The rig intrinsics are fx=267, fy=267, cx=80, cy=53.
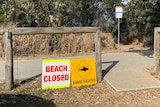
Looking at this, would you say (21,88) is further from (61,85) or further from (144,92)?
(144,92)

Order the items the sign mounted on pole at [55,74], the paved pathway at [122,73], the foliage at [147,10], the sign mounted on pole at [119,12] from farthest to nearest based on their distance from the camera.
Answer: the sign mounted on pole at [119,12] → the foliage at [147,10] → the paved pathway at [122,73] → the sign mounted on pole at [55,74]

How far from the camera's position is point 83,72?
6.64m

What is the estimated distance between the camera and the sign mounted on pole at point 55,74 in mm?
6406

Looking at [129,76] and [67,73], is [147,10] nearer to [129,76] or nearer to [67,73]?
[129,76]

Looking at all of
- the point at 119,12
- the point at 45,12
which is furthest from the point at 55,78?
the point at 119,12

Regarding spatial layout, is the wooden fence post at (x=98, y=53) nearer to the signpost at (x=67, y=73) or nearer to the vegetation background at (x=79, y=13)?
the signpost at (x=67, y=73)

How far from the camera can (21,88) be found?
651 centimetres

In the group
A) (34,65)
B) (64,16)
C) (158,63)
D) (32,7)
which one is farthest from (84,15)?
(158,63)

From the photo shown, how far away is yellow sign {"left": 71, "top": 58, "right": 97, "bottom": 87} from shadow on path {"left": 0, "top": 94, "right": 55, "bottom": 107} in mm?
1120

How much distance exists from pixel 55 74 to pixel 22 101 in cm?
122

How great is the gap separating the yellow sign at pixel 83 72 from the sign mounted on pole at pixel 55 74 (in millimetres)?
148

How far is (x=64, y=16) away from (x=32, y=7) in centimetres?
166

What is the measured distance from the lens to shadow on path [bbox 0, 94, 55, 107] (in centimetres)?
534

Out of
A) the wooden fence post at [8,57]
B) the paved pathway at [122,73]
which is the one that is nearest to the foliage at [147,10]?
the paved pathway at [122,73]
